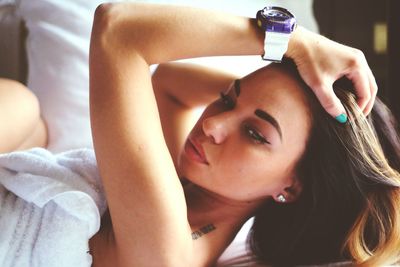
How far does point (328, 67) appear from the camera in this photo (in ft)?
3.09

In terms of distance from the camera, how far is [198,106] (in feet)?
4.37

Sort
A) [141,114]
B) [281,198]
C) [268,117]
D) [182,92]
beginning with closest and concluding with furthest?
[141,114] < [268,117] < [281,198] < [182,92]

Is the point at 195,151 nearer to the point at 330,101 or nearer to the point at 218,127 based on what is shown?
the point at 218,127

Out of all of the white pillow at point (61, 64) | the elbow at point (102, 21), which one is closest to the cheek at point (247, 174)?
the elbow at point (102, 21)

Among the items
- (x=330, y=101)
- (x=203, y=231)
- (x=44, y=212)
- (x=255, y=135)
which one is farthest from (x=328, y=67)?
(x=44, y=212)

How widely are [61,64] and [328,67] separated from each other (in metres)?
0.77

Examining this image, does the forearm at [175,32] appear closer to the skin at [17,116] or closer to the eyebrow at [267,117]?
the eyebrow at [267,117]

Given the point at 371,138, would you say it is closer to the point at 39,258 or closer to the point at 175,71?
the point at 175,71

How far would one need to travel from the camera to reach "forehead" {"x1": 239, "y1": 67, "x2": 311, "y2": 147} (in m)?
0.94

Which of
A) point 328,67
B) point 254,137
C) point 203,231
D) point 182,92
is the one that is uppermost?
point 328,67

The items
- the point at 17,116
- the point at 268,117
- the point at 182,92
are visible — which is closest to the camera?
the point at 268,117

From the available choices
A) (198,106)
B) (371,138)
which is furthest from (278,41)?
(198,106)

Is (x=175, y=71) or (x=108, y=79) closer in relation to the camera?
(x=108, y=79)

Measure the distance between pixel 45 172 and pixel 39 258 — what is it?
16 centimetres
